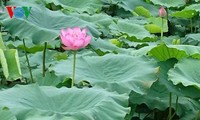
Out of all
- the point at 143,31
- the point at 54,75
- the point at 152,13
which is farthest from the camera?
the point at 152,13

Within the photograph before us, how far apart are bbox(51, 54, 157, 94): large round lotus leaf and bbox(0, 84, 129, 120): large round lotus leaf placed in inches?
5.1

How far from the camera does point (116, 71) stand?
1.71 m

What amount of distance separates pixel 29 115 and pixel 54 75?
50 centimetres

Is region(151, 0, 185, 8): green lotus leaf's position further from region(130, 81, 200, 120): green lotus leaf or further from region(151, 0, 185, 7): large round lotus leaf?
region(130, 81, 200, 120): green lotus leaf

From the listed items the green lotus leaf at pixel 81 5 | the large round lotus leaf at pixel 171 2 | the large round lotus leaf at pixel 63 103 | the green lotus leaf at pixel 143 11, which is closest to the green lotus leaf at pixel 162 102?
the large round lotus leaf at pixel 63 103

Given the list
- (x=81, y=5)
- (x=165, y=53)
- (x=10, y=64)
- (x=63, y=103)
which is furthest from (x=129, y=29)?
(x=63, y=103)

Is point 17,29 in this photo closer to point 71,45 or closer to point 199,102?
point 71,45

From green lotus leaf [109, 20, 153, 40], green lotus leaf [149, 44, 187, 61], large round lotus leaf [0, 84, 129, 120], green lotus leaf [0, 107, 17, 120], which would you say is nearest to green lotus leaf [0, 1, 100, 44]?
green lotus leaf [149, 44, 187, 61]

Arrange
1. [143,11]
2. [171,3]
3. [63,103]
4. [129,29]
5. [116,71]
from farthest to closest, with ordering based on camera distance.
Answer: [171,3] < [143,11] < [129,29] < [116,71] < [63,103]

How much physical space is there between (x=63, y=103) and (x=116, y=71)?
1.20 feet

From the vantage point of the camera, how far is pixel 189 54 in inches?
76.9

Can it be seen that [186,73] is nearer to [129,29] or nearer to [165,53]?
[165,53]

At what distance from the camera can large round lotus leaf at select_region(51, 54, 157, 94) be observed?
5.28ft

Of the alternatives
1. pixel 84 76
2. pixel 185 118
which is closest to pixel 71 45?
pixel 84 76
